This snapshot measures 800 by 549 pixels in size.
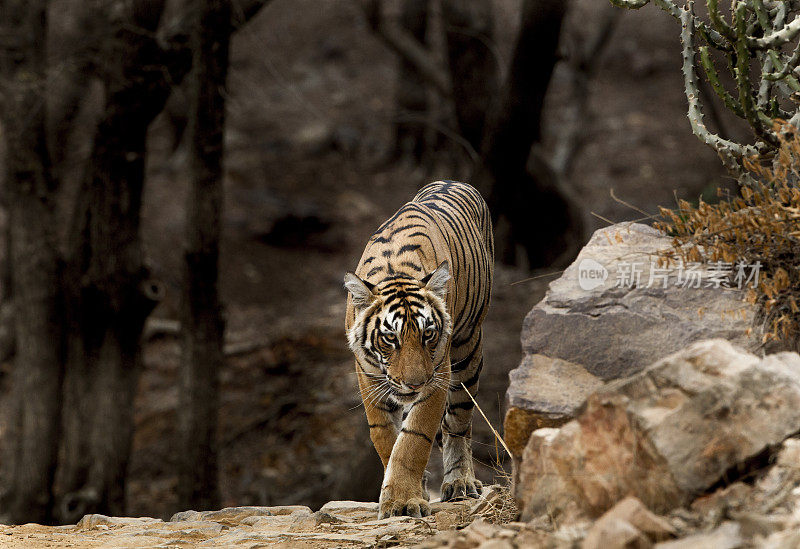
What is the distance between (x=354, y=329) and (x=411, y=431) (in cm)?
62

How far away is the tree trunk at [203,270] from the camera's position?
802 cm

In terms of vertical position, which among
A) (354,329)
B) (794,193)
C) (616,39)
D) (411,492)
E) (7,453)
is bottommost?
(7,453)

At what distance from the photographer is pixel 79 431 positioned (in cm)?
906

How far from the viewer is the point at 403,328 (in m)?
4.80

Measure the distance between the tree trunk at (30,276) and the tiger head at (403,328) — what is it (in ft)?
15.9

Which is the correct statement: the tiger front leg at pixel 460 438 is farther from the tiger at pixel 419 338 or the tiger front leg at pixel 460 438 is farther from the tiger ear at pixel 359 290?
the tiger ear at pixel 359 290

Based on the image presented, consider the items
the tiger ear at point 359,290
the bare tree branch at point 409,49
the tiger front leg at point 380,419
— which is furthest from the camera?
the bare tree branch at point 409,49

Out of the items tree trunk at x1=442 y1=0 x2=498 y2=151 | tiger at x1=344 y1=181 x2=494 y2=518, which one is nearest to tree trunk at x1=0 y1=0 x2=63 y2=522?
tiger at x1=344 y1=181 x2=494 y2=518

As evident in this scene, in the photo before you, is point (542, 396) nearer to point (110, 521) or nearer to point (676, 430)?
point (676, 430)

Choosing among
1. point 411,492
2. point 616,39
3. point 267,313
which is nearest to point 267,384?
point 267,313

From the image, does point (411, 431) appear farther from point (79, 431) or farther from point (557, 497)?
point (79, 431)

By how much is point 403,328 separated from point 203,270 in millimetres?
3750

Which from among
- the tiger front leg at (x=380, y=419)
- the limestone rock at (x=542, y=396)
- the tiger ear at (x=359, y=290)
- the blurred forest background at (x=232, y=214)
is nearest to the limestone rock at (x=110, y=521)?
the tiger front leg at (x=380, y=419)

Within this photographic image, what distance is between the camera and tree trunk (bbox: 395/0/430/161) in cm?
1598
